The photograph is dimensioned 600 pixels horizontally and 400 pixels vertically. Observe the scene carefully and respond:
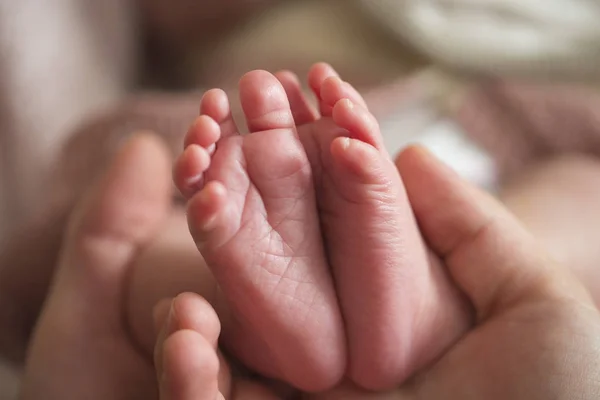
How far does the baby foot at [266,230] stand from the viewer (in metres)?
0.49

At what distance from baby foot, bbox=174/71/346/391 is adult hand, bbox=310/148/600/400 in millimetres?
72

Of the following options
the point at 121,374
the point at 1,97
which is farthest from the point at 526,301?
the point at 1,97

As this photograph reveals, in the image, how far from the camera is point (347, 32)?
116cm

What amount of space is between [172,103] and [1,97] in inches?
13.0

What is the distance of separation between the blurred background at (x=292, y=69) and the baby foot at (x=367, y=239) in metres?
0.35

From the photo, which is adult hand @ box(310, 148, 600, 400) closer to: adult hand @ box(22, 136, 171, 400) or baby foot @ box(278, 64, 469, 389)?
baby foot @ box(278, 64, 469, 389)

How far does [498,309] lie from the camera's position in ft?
1.93

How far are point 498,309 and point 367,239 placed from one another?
155 millimetres

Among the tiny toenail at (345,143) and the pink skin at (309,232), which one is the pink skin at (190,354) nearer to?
the pink skin at (309,232)

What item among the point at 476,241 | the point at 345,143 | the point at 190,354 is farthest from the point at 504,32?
the point at 190,354

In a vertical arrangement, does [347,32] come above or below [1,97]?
above

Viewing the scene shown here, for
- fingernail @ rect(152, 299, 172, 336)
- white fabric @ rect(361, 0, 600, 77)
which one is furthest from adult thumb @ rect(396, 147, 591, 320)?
white fabric @ rect(361, 0, 600, 77)

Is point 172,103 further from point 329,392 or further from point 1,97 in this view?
point 329,392

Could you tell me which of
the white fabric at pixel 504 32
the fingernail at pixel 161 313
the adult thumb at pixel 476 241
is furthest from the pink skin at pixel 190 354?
the white fabric at pixel 504 32
